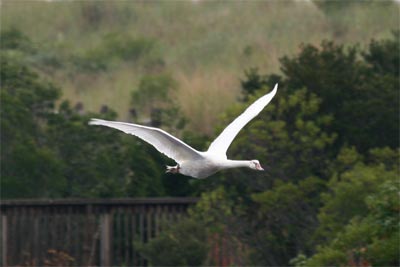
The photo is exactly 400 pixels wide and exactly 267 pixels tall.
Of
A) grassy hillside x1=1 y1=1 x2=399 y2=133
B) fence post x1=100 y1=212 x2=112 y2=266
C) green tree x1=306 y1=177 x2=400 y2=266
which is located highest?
grassy hillside x1=1 y1=1 x2=399 y2=133

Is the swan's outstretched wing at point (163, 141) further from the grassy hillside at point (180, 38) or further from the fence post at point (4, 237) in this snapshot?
the grassy hillside at point (180, 38)

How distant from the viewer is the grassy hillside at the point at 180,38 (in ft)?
116

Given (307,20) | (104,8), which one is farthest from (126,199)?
(104,8)

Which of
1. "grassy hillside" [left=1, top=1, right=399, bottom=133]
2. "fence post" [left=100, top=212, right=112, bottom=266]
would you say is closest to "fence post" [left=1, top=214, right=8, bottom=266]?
"fence post" [left=100, top=212, right=112, bottom=266]

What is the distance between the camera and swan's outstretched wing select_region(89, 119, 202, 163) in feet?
43.6

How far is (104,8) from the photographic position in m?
48.1

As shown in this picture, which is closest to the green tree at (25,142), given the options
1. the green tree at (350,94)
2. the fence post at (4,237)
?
the fence post at (4,237)

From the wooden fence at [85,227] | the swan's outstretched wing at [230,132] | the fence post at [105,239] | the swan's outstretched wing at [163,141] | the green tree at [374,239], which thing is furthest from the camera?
the fence post at [105,239]

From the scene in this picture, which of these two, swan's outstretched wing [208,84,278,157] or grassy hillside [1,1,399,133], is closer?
swan's outstretched wing [208,84,278,157]

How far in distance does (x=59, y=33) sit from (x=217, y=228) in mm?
27704

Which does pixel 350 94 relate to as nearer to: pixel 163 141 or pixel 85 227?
pixel 85 227

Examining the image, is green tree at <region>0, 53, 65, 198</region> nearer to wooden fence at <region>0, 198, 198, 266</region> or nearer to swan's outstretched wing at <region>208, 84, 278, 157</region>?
wooden fence at <region>0, 198, 198, 266</region>

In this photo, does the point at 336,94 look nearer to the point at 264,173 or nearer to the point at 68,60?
the point at 264,173

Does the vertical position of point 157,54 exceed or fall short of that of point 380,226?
it exceeds it
